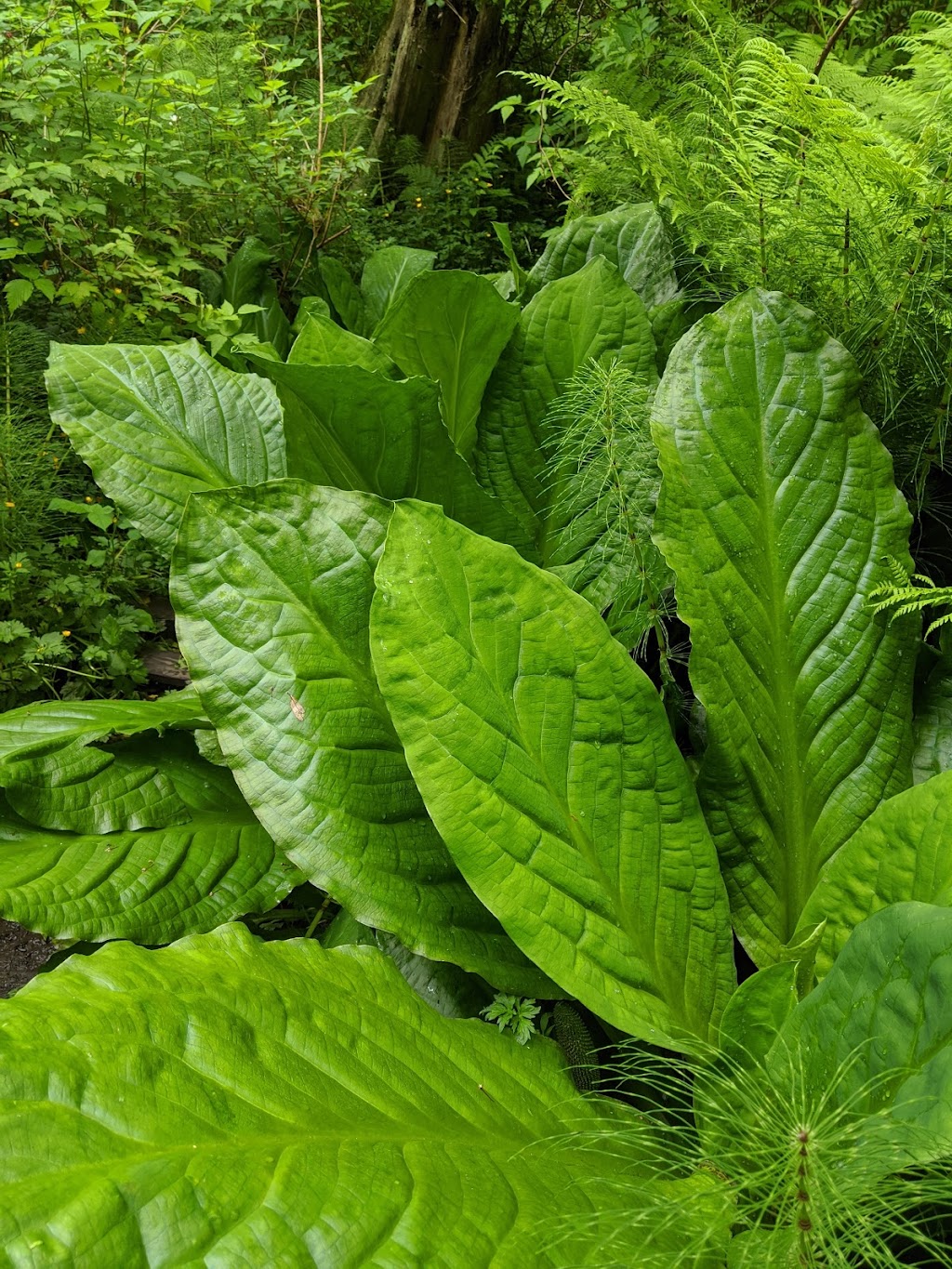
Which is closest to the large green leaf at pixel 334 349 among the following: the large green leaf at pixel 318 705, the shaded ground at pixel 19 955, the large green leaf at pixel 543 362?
the large green leaf at pixel 543 362

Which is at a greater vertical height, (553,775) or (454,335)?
(454,335)

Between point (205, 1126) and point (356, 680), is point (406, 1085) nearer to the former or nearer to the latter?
point (205, 1126)

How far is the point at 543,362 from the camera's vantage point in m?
1.75

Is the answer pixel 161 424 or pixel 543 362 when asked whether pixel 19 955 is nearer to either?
pixel 161 424

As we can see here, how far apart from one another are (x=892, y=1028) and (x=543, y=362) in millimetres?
1287

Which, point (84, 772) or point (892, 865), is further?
point (84, 772)

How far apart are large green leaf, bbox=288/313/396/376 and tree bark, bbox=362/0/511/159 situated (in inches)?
137

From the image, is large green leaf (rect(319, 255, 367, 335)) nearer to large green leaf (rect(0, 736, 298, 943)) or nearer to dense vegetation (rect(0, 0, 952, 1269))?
dense vegetation (rect(0, 0, 952, 1269))

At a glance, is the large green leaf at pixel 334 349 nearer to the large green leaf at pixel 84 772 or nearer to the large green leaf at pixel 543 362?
the large green leaf at pixel 543 362

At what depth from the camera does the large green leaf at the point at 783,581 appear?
1241 millimetres

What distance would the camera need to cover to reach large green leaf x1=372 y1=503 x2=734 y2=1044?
98 centimetres

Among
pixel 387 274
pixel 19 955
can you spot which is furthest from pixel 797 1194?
pixel 387 274

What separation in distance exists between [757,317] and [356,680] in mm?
749

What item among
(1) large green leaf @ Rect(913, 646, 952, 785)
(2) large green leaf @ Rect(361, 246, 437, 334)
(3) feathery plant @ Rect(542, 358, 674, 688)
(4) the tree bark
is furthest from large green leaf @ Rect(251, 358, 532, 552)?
(4) the tree bark
